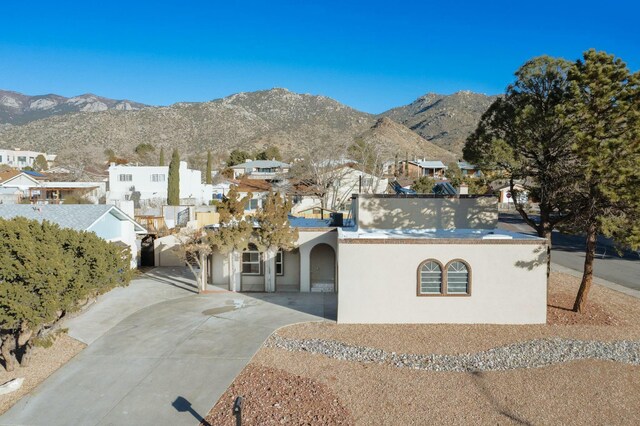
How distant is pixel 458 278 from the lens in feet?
48.5

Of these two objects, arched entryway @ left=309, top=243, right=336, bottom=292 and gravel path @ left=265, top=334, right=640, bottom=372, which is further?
arched entryway @ left=309, top=243, right=336, bottom=292

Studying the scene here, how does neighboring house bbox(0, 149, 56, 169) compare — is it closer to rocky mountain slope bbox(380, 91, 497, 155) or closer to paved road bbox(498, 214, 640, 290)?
paved road bbox(498, 214, 640, 290)

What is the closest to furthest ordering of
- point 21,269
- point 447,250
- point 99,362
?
1. point 21,269
2. point 99,362
3. point 447,250

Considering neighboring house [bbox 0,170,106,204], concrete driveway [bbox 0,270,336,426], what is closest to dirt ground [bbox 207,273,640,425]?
concrete driveway [bbox 0,270,336,426]

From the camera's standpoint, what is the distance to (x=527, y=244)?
14.7 metres

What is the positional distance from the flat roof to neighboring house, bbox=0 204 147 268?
9156 mm

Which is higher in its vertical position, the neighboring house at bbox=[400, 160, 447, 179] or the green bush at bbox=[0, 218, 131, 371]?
the neighboring house at bbox=[400, 160, 447, 179]

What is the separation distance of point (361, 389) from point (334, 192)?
34485 millimetres

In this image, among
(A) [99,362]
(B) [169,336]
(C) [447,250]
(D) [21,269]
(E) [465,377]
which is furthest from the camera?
(C) [447,250]

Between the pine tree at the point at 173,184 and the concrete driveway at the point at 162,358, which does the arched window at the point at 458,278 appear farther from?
the pine tree at the point at 173,184

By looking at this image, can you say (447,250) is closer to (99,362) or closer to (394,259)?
(394,259)

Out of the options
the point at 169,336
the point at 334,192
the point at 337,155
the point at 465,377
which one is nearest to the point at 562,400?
the point at 465,377

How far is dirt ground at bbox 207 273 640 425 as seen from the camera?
893 centimetres

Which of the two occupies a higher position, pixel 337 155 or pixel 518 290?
pixel 337 155
